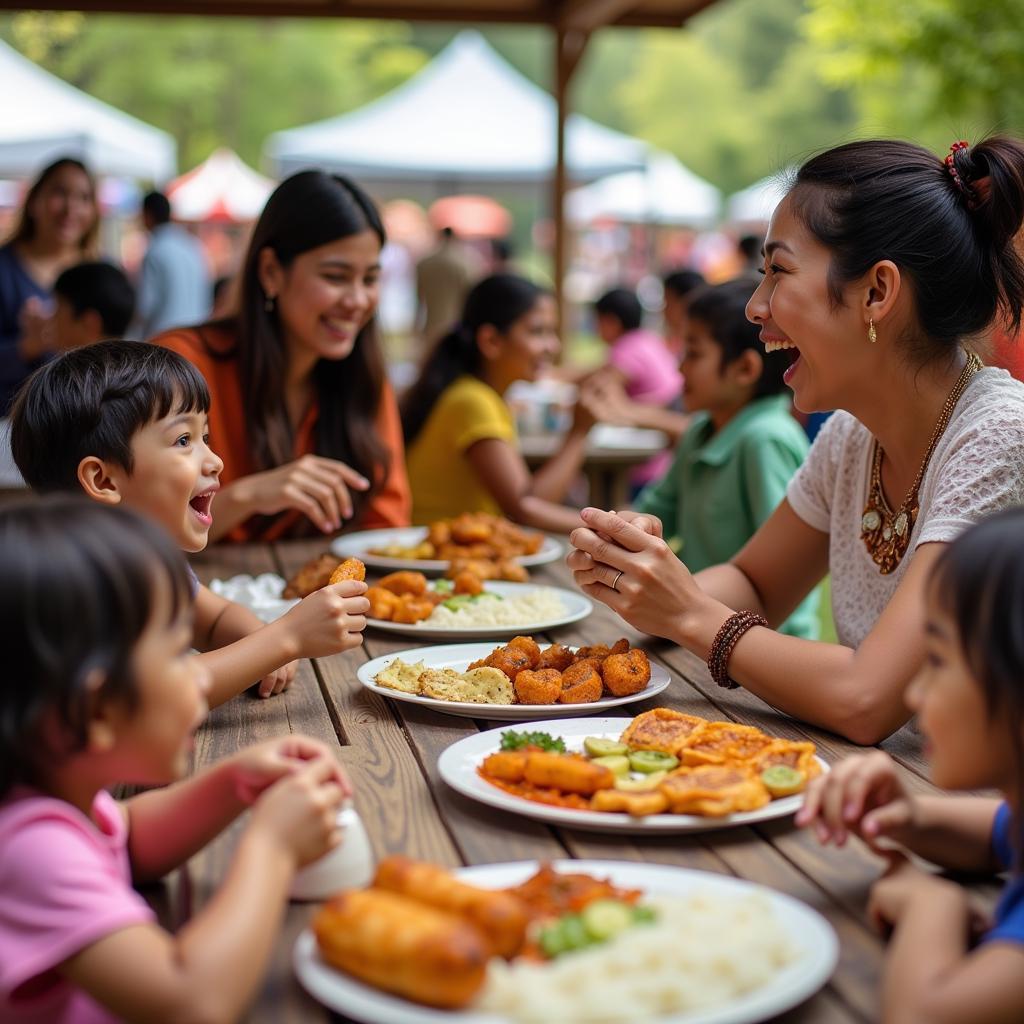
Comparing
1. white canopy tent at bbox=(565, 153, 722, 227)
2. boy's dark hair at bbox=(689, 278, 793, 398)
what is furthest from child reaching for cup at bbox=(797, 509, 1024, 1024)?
white canopy tent at bbox=(565, 153, 722, 227)

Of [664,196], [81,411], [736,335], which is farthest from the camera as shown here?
[664,196]

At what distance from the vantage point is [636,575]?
6.72 feet

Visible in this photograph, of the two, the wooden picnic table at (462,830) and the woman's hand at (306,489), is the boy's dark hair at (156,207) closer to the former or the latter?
the woman's hand at (306,489)

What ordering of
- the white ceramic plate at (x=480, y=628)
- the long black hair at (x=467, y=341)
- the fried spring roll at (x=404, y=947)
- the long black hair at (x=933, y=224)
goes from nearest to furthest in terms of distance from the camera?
the fried spring roll at (x=404, y=947), the long black hair at (x=933, y=224), the white ceramic plate at (x=480, y=628), the long black hair at (x=467, y=341)

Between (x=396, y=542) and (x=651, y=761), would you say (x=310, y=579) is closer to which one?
(x=396, y=542)

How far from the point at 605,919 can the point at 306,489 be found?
74.7 inches

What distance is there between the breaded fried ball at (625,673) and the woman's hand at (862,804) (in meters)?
0.62

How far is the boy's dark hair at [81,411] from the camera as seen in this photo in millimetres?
2027

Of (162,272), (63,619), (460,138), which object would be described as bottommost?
(63,619)

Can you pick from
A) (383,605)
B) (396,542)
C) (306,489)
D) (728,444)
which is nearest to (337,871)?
(383,605)

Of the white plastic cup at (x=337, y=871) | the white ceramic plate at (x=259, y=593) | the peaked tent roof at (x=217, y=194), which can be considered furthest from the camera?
the peaked tent roof at (x=217, y=194)

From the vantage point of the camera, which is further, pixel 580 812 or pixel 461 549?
pixel 461 549

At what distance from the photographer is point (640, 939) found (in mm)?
1081

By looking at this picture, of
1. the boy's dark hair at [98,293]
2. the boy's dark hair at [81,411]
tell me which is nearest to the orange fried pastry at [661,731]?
the boy's dark hair at [81,411]
